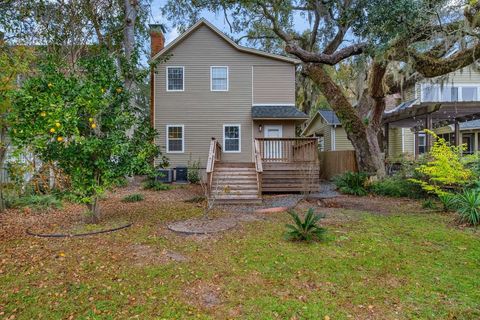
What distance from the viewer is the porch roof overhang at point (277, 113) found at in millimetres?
13734

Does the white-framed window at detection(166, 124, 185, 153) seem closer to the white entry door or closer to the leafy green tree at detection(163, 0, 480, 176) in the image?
the white entry door

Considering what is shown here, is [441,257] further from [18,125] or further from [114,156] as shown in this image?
[18,125]

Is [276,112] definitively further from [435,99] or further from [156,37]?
[435,99]

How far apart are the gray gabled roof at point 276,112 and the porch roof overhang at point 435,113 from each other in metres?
4.16

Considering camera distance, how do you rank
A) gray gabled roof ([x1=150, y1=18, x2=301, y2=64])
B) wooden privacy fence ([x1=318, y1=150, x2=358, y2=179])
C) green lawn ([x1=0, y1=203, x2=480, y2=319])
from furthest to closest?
gray gabled roof ([x1=150, y1=18, x2=301, y2=64]) < wooden privacy fence ([x1=318, y1=150, x2=358, y2=179]) < green lawn ([x1=0, y1=203, x2=480, y2=319])

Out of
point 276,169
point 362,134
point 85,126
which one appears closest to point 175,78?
point 276,169

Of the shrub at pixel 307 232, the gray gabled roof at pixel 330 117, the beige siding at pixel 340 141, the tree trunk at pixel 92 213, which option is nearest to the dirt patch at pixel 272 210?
the shrub at pixel 307 232

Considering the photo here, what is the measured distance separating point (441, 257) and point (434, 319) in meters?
1.97

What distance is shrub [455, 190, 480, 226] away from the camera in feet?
20.4

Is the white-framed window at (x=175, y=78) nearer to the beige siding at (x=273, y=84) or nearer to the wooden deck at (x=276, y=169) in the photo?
the beige siding at (x=273, y=84)

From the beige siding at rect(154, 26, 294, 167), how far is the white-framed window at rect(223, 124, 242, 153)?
6.1 inches

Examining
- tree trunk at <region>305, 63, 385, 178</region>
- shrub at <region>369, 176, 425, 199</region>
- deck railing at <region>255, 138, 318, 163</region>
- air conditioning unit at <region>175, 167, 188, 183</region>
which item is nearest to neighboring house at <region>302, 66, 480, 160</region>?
tree trunk at <region>305, 63, 385, 178</region>

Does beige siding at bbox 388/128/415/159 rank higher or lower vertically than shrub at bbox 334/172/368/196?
higher

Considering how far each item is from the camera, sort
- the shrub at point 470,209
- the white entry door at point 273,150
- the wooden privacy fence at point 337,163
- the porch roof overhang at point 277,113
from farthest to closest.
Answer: the porch roof overhang at point 277,113, the wooden privacy fence at point 337,163, the white entry door at point 273,150, the shrub at point 470,209
